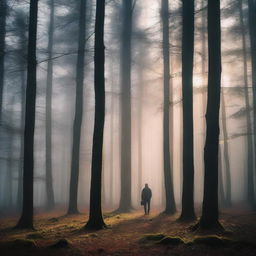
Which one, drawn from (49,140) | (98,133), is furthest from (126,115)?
(49,140)

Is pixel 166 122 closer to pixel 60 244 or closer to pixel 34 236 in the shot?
pixel 34 236

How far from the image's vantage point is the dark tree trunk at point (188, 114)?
13180mm

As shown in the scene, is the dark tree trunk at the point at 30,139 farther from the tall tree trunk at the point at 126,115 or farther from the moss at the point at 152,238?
the tall tree trunk at the point at 126,115

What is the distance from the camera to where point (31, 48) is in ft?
44.4

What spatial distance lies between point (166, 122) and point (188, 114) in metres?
4.09

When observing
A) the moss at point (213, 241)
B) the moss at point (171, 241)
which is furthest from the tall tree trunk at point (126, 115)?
the moss at point (213, 241)

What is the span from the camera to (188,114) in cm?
1377

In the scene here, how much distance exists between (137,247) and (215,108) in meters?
5.30

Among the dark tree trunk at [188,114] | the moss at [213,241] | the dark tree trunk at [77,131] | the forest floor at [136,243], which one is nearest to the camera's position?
the forest floor at [136,243]

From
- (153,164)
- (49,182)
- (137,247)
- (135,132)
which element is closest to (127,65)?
(49,182)

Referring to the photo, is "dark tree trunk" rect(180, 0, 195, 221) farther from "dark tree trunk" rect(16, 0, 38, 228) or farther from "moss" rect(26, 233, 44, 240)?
"dark tree trunk" rect(16, 0, 38, 228)

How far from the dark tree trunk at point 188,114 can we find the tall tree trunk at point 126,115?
257 inches

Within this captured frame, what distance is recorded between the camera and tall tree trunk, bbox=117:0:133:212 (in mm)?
19430

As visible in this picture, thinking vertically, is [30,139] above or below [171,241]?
above
